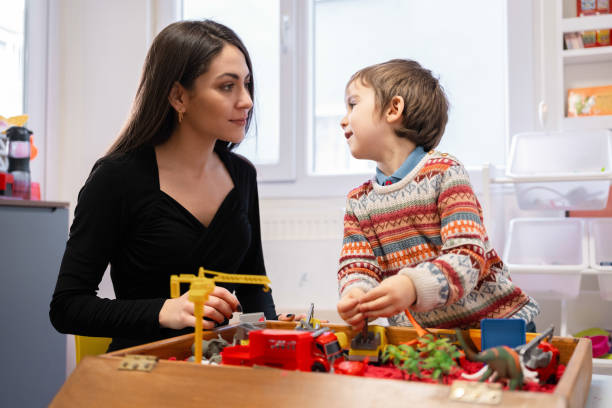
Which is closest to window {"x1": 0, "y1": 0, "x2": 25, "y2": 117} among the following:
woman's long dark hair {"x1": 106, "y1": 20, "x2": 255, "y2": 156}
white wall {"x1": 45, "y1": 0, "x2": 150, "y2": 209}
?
white wall {"x1": 45, "y1": 0, "x2": 150, "y2": 209}

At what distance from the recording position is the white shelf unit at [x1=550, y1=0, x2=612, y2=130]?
2.03 m

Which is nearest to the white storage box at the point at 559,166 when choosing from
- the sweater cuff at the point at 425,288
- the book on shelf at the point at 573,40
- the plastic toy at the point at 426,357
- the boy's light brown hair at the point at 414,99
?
the book on shelf at the point at 573,40

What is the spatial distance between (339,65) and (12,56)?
1.48 meters

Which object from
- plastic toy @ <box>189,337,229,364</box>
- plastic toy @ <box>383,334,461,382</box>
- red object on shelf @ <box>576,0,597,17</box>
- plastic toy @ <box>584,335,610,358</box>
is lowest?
plastic toy @ <box>584,335,610,358</box>

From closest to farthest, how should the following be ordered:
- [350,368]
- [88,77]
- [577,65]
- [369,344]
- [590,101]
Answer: [350,368] < [369,344] < [590,101] < [577,65] < [88,77]

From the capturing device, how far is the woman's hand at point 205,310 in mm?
841

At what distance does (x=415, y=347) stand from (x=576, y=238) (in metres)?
1.42

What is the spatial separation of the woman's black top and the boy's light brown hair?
1.32 ft

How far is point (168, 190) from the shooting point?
118 centimetres

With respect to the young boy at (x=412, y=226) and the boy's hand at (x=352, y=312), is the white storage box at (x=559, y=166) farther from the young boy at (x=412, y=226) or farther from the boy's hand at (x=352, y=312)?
the boy's hand at (x=352, y=312)

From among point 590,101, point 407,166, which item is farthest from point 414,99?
point 590,101

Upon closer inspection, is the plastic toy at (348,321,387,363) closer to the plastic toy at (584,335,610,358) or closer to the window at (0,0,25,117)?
the plastic toy at (584,335,610,358)

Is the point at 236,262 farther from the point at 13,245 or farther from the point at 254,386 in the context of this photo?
the point at 13,245

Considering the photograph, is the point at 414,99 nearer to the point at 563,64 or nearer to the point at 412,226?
the point at 412,226
